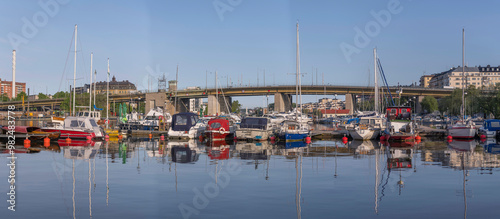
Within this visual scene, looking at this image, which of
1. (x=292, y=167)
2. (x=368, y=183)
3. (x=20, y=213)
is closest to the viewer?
(x=20, y=213)

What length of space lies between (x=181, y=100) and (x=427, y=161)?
496 ft

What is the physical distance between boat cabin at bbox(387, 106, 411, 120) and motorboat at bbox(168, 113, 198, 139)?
2578cm

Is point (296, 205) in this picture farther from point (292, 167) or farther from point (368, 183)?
point (292, 167)

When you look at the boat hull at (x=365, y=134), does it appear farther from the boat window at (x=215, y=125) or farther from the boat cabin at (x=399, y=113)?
the boat window at (x=215, y=125)

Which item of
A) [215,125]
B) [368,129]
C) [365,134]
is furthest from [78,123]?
[368,129]

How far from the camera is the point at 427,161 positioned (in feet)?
101

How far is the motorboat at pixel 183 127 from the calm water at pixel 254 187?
69.6ft

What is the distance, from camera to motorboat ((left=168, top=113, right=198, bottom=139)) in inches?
2116

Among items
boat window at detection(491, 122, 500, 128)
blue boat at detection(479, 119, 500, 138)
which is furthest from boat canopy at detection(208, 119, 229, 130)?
boat window at detection(491, 122, 500, 128)

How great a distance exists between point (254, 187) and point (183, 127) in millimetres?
35458

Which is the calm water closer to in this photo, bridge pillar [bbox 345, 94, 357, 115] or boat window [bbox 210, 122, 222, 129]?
boat window [bbox 210, 122, 222, 129]

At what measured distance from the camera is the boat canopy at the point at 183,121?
2140 inches

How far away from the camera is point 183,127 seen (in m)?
54.3

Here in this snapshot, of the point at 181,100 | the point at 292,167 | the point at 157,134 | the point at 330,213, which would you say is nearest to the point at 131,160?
the point at 292,167
